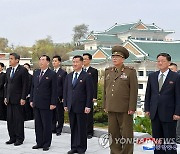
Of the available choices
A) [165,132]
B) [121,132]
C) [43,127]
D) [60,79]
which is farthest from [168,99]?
[60,79]

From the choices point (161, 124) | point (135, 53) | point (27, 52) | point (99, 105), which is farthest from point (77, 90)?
point (27, 52)

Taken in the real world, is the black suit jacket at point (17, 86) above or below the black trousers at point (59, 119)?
above

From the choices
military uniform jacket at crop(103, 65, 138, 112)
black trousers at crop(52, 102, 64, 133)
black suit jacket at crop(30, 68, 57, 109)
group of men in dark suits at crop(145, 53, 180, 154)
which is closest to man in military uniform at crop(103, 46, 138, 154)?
military uniform jacket at crop(103, 65, 138, 112)

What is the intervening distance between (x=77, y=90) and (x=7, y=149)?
1.42 m

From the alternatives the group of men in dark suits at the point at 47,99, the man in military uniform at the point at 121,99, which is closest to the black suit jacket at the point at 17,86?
the group of men in dark suits at the point at 47,99

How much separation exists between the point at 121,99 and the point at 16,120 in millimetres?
1984

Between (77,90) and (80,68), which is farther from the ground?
(80,68)

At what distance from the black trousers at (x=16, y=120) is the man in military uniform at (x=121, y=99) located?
5.56 ft

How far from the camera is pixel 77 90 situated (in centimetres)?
480

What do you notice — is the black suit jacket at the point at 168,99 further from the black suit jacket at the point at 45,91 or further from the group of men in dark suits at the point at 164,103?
the black suit jacket at the point at 45,91

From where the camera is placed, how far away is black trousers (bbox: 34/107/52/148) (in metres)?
5.02

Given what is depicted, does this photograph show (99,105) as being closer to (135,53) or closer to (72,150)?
(72,150)

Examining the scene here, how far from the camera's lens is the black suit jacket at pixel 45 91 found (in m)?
4.99

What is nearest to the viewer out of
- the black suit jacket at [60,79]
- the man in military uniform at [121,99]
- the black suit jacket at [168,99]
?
the black suit jacket at [168,99]
